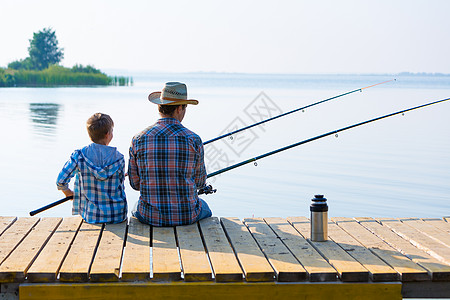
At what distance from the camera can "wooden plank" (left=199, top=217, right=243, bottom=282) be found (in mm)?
3500

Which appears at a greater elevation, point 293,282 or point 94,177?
point 94,177

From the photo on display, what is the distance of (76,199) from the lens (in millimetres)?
4477

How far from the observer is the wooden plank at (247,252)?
352 cm

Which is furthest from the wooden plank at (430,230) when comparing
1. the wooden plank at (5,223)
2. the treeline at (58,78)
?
the treeline at (58,78)

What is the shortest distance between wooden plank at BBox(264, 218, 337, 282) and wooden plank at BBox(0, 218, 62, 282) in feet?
4.83

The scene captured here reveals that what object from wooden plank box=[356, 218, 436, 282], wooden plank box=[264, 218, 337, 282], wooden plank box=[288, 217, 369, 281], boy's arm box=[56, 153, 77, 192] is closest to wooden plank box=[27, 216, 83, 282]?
boy's arm box=[56, 153, 77, 192]

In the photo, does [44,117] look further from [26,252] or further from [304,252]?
[304,252]

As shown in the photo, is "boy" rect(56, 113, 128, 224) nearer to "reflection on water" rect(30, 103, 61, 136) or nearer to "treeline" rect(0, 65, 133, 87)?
"reflection on water" rect(30, 103, 61, 136)

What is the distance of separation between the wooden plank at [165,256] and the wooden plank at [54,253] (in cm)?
51

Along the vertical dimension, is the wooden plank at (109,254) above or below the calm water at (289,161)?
above

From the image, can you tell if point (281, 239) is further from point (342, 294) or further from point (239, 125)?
point (239, 125)

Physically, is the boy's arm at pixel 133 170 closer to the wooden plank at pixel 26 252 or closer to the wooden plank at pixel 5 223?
the wooden plank at pixel 26 252

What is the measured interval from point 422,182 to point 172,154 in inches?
262

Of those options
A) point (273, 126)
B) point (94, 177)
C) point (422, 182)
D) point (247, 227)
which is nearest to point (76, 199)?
point (94, 177)
